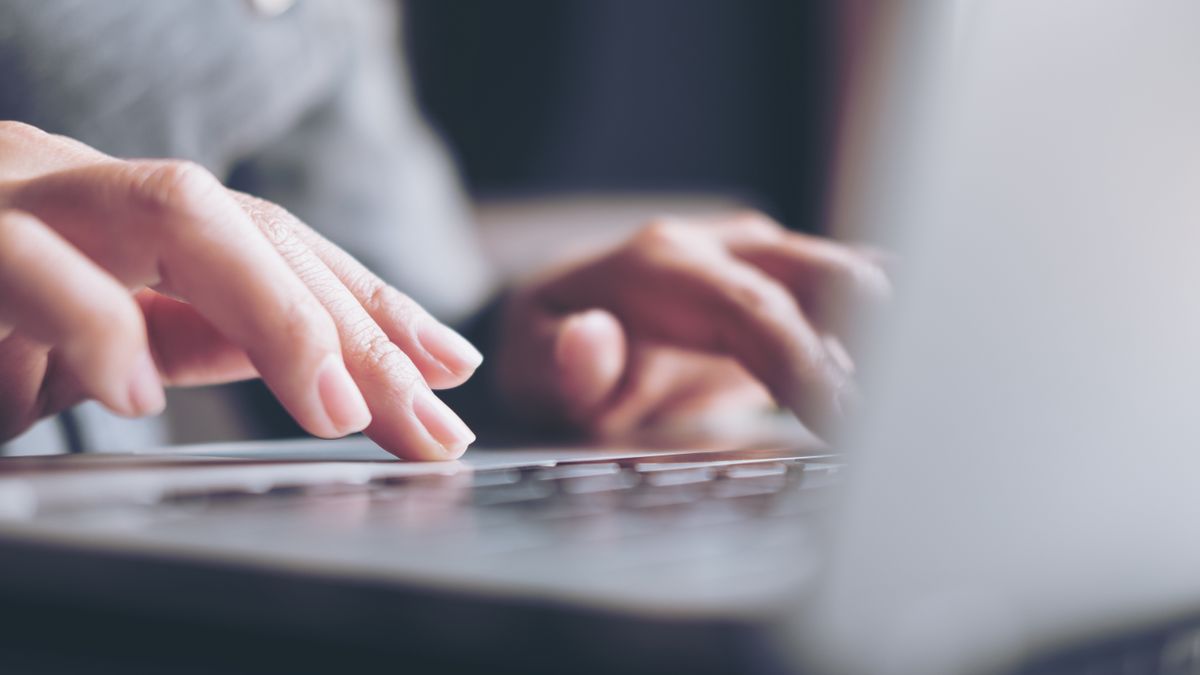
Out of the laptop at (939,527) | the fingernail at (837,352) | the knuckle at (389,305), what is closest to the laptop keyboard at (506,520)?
the laptop at (939,527)

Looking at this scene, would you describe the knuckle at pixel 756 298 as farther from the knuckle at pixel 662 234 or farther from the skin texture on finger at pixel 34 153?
the skin texture on finger at pixel 34 153

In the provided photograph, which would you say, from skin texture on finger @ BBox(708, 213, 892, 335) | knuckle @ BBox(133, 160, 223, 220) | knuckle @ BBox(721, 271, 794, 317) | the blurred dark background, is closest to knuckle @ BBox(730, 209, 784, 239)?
skin texture on finger @ BBox(708, 213, 892, 335)

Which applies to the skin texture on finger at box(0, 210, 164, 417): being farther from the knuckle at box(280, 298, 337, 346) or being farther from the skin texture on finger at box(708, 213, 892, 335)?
the skin texture on finger at box(708, 213, 892, 335)

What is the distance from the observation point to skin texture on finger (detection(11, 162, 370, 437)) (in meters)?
0.32

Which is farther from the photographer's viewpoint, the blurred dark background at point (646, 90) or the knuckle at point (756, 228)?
the blurred dark background at point (646, 90)

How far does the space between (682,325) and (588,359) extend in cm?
6

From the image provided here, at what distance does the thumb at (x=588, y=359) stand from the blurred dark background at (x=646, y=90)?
1.55m

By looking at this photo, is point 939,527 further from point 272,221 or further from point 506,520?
point 272,221

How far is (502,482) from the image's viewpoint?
29cm

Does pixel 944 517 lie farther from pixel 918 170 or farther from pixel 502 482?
pixel 502 482

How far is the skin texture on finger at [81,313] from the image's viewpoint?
275 millimetres

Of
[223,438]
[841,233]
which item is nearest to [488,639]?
[223,438]

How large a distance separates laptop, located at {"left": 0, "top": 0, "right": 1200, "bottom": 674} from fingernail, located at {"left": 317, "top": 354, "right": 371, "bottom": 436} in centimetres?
12

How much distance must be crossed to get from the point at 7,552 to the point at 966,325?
A: 0.17m
